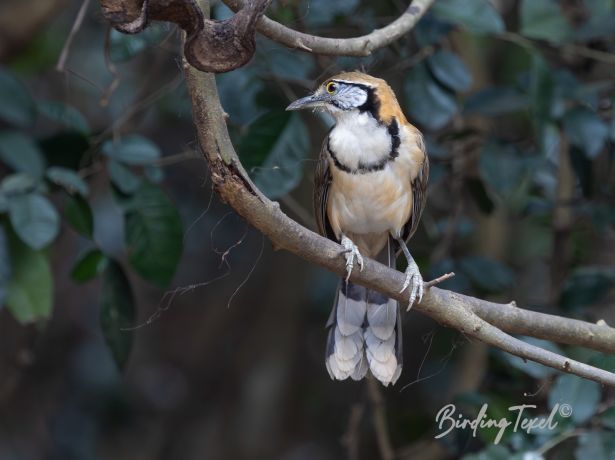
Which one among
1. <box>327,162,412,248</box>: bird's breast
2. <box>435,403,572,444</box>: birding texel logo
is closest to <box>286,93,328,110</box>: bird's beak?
<box>327,162,412,248</box>: bird's breast

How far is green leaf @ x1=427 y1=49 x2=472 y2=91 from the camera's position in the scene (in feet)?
13.1

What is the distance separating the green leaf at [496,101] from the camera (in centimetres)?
417

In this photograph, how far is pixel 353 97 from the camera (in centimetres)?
353

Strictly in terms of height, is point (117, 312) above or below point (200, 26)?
below

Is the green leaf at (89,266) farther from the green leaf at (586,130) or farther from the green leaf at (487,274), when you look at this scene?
the green leaf at (586,130)

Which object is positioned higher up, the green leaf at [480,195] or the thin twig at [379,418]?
the green leaf at [480,195]

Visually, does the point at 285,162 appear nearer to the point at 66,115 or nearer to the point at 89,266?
the point at 89,266

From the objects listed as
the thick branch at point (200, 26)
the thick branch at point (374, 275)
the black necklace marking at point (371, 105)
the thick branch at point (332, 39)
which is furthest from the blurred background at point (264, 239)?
the thick branch at point (200, 26)

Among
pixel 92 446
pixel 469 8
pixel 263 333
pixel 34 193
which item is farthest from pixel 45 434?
pixel 469 8

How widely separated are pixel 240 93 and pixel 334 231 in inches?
27.5

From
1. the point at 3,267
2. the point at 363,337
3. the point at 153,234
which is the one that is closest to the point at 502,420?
the point at 363,337

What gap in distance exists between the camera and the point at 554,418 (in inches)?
131

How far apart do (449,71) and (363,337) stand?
1.23 m

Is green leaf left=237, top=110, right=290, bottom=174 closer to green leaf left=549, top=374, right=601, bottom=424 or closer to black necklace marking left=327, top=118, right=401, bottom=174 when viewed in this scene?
black necklace marking left=327, top=118, right=401, bottom=174
